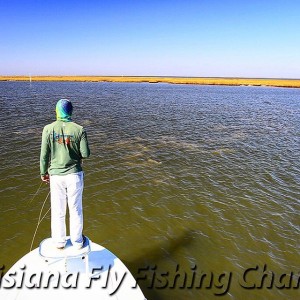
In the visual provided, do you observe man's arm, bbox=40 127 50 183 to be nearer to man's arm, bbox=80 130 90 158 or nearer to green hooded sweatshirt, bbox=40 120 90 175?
green hooded sweatshirt, bbox=40 120 90 175

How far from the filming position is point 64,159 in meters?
5.95

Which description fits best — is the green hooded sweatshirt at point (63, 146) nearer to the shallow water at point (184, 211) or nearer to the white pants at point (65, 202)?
the white pants at point (65, 202)

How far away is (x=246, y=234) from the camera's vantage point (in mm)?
10969

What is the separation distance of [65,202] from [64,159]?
3.28ft

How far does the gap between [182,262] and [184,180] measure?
6.82 metres

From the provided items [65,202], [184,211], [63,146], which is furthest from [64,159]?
[184,211]

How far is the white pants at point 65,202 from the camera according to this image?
6027mm

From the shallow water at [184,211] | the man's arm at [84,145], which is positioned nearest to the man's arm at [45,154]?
the man's arm at [84,145]

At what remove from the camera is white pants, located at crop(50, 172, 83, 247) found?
603cm

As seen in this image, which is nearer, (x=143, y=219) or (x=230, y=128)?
(x=143, y=219)

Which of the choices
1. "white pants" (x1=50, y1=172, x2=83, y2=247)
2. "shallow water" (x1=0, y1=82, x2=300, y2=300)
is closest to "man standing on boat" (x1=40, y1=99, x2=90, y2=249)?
"white pants" (x1=50, y1=172, x2=83, y2=247)

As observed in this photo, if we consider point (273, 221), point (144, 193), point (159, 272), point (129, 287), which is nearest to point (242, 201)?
point (273, 221)

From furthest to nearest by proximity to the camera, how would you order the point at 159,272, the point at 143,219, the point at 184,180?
the point at 184,180, the point at 143,219, the point at 159,272

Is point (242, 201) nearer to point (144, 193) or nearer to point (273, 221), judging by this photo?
point (273, 221)
